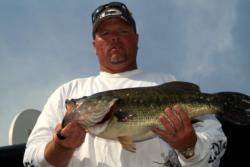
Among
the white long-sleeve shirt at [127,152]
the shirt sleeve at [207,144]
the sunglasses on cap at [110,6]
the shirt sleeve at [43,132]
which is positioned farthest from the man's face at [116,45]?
the shirt sleeve at [207,144]

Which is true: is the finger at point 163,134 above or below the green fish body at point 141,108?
below

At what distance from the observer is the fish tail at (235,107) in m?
4.25

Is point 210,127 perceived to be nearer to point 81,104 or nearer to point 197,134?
point 197,134

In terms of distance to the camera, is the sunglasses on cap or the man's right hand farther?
the sunglasses on cap

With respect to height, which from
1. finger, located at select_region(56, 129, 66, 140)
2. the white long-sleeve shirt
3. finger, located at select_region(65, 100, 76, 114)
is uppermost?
finger, located at select_region(65, 100, 76, 114)

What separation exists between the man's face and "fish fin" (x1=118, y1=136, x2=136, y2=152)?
1417 mm

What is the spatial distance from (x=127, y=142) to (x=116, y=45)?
1605 mm

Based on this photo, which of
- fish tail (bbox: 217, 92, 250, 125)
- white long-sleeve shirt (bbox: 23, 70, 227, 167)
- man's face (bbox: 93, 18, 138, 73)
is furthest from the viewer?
man's face (bbox: 93, 18, 138, 73)

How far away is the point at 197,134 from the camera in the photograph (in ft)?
14.5

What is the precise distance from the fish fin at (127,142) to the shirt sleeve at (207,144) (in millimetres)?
535

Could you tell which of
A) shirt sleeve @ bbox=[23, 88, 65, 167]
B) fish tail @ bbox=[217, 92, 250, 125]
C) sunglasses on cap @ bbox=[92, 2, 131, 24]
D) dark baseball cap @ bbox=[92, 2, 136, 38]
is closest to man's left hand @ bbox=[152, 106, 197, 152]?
fish tail @ bbox=[217, 92, 250, 125]

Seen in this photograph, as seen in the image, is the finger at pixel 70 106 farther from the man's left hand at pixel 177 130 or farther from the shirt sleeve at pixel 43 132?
the man's left hand at pixel 177 130

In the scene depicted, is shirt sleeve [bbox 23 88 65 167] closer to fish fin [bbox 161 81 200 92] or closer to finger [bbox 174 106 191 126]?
fish fin [bbox 161 81 200 92]

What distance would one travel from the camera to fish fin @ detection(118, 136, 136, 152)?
408 centimetres
